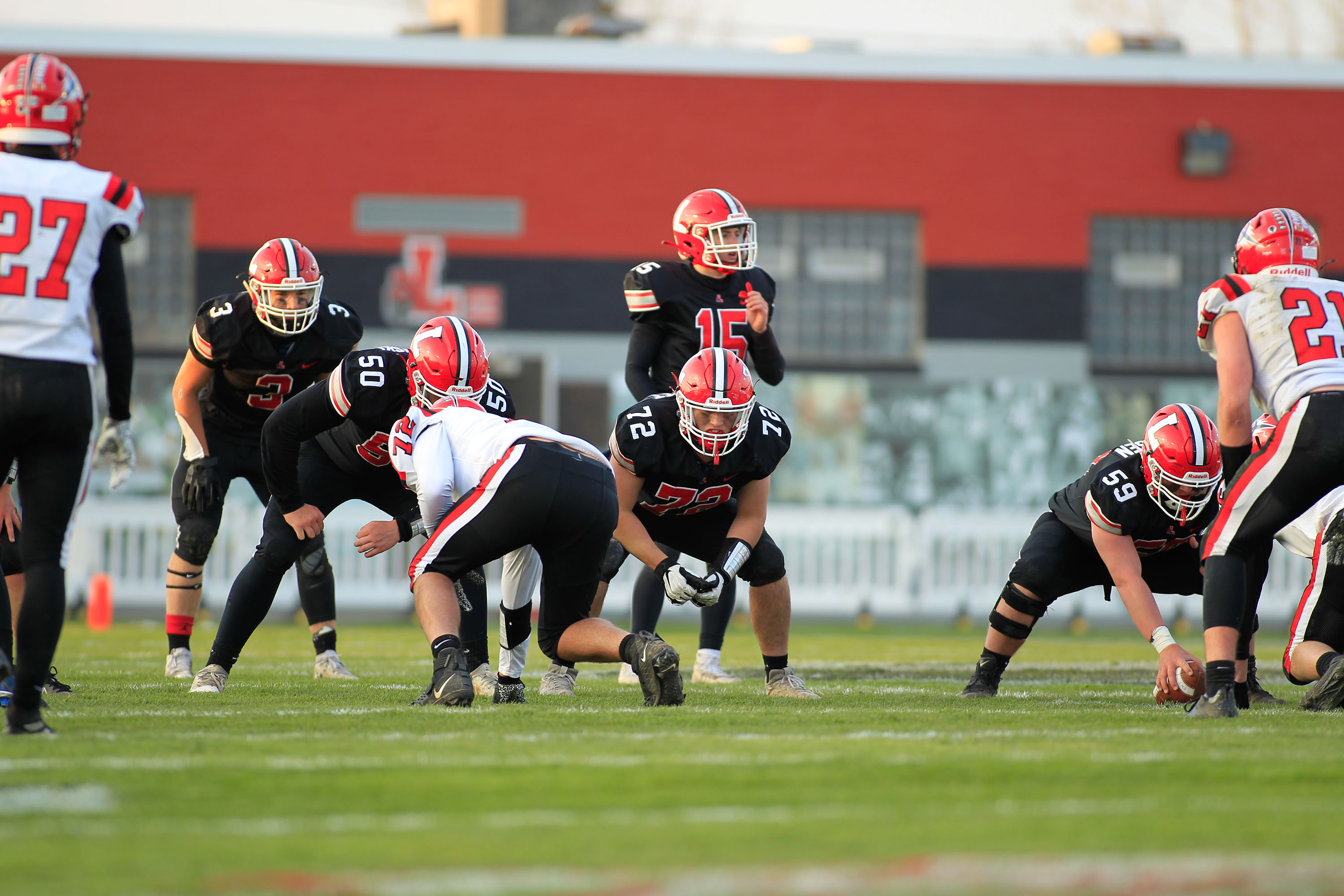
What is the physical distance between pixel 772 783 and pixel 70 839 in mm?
1534

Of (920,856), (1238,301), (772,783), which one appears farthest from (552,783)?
(1238,301)

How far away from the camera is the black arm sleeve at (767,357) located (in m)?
6.80

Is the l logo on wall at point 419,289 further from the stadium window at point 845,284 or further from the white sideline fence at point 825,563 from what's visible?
the white sideline fence at point 825,563

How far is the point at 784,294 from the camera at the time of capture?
18219mm

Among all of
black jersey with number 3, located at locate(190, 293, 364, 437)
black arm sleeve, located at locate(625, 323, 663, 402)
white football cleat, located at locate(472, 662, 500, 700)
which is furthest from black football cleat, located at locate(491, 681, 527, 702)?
black jersey with number 3, located at locate(190, 293, 364, 437)

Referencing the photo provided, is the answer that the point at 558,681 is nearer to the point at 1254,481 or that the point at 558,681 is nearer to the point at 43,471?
the point at 43,471

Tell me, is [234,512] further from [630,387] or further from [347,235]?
[630,387]

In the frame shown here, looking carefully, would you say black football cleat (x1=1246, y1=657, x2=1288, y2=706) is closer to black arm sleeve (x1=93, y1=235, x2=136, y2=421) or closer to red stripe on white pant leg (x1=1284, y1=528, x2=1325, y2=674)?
red stripe on white pant leg (x1=1284, y1=528, x2=1325, y2=674)

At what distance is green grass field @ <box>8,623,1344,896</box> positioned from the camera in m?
2.63

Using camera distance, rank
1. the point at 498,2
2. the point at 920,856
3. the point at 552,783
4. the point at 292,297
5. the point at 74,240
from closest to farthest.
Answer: the point at 920,856 < the point at 552,783 < the point at 74,240 < the point at 292,297 < the point at 498,2

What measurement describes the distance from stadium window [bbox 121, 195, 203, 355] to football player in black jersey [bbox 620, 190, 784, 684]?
12.0m

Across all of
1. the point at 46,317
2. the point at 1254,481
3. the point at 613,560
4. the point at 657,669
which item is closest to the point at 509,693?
the point at 657,669

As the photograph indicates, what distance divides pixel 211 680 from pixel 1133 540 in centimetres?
366

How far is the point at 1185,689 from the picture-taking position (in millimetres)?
5434
